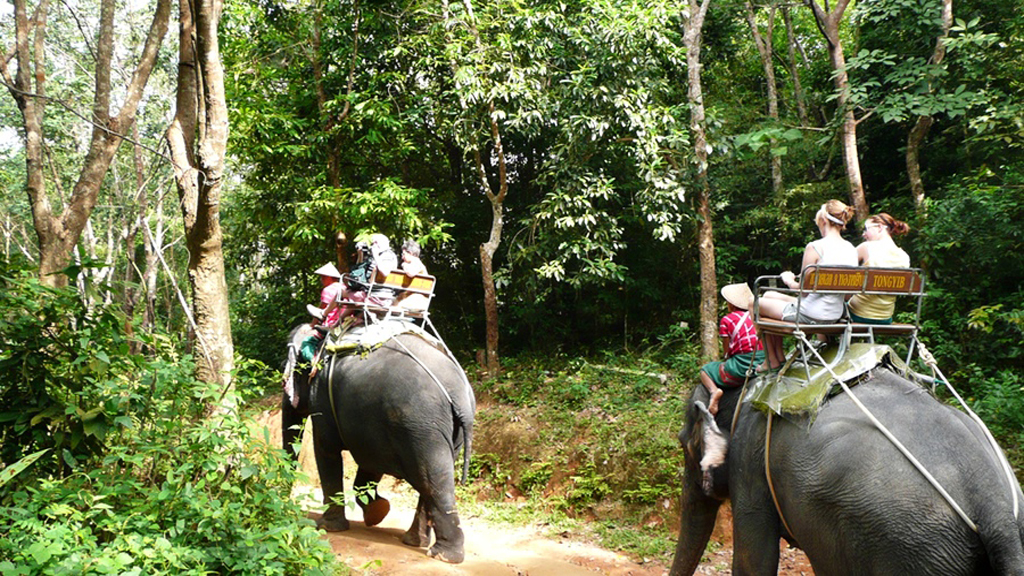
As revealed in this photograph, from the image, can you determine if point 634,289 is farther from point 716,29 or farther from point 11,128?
point 11,128

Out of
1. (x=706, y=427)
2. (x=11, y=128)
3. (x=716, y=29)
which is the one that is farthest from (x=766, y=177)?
(x=11, y=128)

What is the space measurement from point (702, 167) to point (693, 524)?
6.15m

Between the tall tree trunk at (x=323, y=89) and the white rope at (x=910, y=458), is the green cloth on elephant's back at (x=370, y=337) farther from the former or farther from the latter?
the tall tree trunk at (x=323, y=89)

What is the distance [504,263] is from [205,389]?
975 centimetres

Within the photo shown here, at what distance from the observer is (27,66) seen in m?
8.17

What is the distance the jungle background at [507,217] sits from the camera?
149 inches

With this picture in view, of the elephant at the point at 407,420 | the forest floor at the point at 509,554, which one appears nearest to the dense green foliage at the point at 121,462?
the forest floor at the point at 509,554

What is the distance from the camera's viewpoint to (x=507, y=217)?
13.6 meters

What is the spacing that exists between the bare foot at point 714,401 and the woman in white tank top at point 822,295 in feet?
1.57

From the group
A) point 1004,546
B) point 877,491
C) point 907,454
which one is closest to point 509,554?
point 877,491

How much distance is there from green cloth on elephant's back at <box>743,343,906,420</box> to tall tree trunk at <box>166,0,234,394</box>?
314 centimetres

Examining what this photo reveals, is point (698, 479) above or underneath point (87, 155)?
underneath

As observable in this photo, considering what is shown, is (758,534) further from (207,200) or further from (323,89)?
(323,89)

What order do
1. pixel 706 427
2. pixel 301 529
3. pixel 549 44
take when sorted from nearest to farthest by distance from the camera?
pixel 301 529 → pixel 706 427 → pixel 549 44
